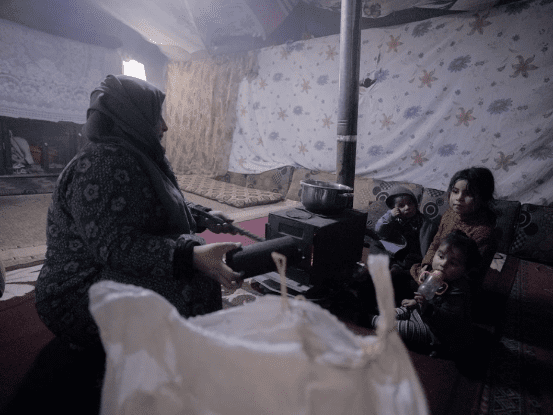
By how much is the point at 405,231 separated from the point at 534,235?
1.20 metres

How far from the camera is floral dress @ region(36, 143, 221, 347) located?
3.03 ft

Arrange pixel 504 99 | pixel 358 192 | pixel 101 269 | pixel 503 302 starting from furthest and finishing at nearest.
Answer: pixel 358 192 → pixel 504 99 → pixel 503 302 → pixel 101 269

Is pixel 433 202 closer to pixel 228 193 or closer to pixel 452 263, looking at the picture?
pixel 452 263

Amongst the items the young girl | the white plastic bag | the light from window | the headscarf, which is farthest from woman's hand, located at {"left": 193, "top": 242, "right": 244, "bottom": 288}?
the light from window

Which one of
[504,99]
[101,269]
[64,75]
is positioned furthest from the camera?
[64,75]

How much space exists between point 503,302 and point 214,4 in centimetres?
373

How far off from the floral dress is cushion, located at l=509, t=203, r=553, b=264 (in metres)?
2.59

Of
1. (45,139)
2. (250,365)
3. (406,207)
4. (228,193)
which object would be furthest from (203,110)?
(250,365)

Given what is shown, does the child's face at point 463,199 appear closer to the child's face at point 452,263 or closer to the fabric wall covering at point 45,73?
the child's face at point 452,263

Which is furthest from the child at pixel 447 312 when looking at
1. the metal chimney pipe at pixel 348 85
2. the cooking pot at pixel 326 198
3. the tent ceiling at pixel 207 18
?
the tent ceiling at pixel 207 18

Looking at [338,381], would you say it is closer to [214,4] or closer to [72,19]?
[214,4]

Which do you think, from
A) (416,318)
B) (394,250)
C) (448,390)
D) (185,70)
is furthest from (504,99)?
(185,70)

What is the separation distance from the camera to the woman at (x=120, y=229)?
0.92 meters

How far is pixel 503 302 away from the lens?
1.85 meters
